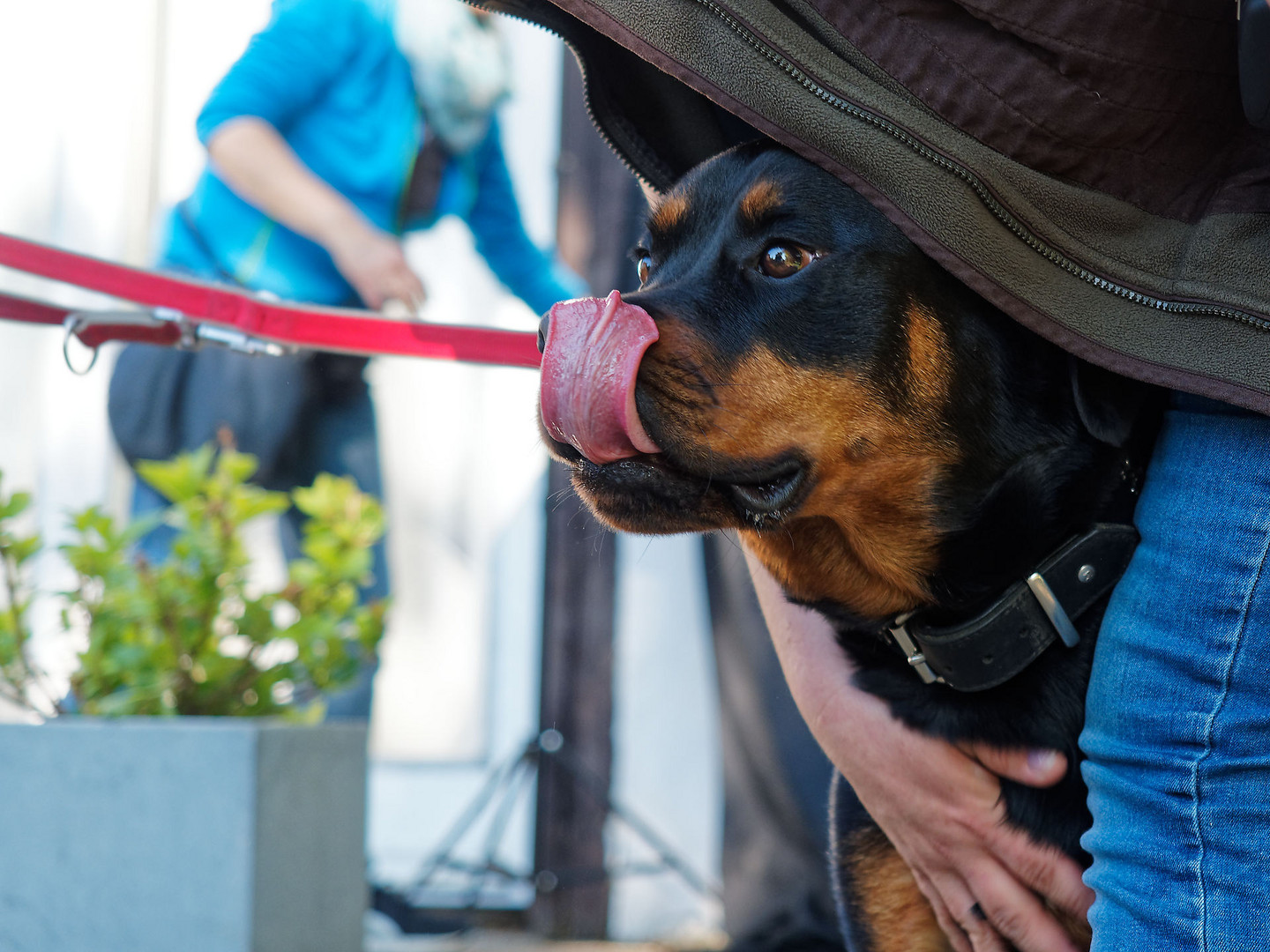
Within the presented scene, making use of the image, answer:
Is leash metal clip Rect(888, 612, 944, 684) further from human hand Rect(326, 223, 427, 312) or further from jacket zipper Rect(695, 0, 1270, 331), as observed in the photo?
human hand Rect(326, 223, 427, 312)

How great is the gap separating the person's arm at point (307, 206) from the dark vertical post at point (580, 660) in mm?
1320

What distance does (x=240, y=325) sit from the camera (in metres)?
1.85

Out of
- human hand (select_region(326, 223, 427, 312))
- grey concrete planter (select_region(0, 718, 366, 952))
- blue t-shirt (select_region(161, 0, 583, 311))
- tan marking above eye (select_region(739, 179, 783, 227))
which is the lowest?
grey concrete planter (select_region(0, 718, 366, 952))

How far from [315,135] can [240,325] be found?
4.04 ft

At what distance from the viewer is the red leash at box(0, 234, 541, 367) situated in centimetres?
180

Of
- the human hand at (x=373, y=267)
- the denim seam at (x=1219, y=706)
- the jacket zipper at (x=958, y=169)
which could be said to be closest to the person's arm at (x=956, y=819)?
the denim seam at (x=1219, y=706)

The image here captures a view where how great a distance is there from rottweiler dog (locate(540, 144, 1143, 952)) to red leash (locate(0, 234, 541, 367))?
0.39 m

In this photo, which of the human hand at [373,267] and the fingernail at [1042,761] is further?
the human hand at [373,267]

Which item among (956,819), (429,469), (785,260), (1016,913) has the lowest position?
(1016,913)

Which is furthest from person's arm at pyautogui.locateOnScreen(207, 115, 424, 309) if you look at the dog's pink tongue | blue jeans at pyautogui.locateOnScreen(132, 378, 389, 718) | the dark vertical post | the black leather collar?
Answer: the black leather collar

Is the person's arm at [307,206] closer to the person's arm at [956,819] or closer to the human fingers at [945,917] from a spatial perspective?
the person's arm at [956,819]

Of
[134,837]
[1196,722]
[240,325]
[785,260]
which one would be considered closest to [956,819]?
[1196,722]

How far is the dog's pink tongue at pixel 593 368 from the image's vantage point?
1242 millimetres

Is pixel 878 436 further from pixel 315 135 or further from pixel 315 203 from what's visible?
pixel 315 135
